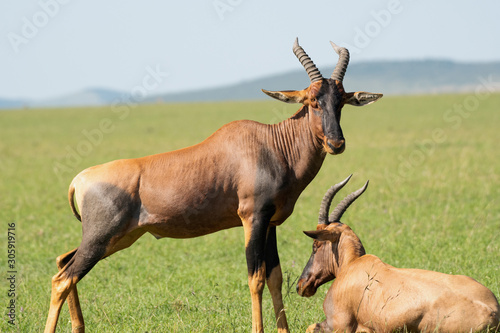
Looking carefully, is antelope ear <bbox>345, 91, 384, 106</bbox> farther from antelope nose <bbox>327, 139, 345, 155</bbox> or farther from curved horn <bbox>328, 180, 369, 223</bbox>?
curved horn <bbox>328, 180, 369, 223</bbox>

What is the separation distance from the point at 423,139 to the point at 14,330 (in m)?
26.7

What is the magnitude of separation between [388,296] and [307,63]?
2138 millimetres

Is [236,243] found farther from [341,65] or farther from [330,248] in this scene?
[341,65]

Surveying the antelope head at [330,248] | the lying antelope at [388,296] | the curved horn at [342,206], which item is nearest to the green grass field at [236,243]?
the antelope head at [330,248]

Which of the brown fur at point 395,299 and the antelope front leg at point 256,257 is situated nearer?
the brown fur at point 395,299

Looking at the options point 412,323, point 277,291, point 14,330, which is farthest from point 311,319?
point 14,330

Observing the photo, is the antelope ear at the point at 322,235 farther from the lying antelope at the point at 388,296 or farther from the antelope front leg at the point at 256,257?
the antelope front leg at the point at 256,257

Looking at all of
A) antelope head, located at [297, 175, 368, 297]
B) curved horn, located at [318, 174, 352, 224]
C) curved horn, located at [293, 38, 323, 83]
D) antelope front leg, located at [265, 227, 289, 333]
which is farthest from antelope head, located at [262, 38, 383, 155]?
antelope front leg, located at [265, 227, 289, 333]

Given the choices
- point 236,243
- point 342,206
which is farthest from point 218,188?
point 236,243

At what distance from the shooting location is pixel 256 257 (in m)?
5.82

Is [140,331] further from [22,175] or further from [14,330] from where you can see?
[22,175]

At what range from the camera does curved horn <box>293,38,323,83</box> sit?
19.2ft

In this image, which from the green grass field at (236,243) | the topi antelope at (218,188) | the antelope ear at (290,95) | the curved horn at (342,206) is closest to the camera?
the antelope ear at (290,95)

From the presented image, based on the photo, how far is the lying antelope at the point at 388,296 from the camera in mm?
5387
